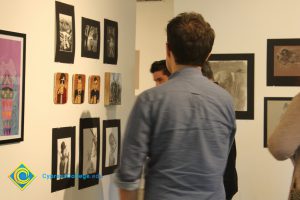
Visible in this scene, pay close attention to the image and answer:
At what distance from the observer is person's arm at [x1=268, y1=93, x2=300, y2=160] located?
6.64 feet

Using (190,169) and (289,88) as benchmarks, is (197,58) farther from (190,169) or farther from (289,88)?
(289,88)

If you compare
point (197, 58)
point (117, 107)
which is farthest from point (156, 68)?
point (197, 58)

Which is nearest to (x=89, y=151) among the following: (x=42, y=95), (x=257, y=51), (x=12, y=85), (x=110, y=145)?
(x=110, y=145)

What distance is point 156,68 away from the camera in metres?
3.39

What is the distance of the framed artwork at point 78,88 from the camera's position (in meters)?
2.76

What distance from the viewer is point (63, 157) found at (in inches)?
105

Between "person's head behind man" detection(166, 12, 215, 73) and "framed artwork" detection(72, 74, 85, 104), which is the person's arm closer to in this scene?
"person's head behind man" detection(166, 12, 215, 73)

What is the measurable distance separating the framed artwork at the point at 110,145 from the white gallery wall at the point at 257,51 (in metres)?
1.21

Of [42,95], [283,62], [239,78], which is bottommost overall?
[42,95]

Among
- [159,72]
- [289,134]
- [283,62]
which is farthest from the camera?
[283,62]

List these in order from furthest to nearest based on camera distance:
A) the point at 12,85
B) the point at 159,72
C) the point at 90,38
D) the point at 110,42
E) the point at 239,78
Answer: the point at 239,78
the point at 159,72
the point at 110,42
the point at 90,38
the point at 12,85

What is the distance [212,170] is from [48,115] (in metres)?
1.09

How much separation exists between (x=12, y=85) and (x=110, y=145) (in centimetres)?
113

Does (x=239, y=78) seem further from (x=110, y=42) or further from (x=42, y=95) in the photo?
(x=42, y=95)
